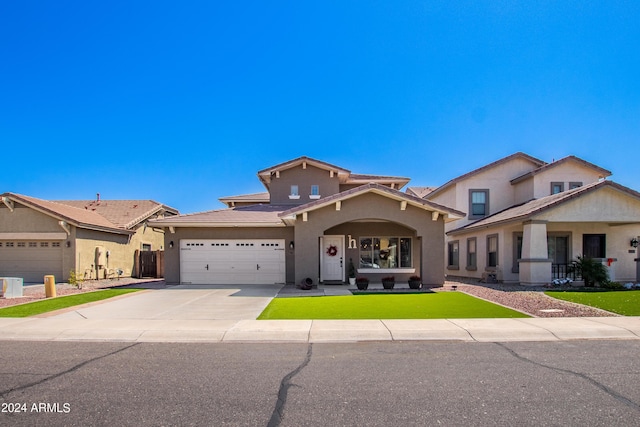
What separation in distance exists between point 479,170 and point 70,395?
75.3 ft

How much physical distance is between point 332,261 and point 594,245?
1288 centimetres

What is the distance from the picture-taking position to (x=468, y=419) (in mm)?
4281

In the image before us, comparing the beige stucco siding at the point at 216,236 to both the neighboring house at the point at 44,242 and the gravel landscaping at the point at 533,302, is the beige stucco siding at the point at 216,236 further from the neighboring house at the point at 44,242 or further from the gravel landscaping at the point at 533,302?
the gravel landscaping at the point at 533,302

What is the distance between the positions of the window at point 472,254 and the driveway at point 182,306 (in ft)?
40.9

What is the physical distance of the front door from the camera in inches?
746

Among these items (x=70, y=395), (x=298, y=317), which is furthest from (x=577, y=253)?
(x=70, y=395)

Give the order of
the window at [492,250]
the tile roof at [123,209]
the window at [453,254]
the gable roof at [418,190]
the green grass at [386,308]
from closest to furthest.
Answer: the green grass at [386,308], the window at [492,250], the window at [453,254], the tile roof at [123,209], the gable roof at [418,190]

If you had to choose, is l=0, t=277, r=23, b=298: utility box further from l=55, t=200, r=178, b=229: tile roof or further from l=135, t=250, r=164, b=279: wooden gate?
l=55, t=200, r=178, b=229: tile roof

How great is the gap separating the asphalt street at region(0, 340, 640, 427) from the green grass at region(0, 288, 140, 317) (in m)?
3.95

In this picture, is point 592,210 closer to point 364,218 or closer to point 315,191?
point 364,218

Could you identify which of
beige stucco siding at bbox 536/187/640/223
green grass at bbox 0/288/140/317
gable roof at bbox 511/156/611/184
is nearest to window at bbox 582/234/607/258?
beige stucco siding at bbox 536/187/640/223

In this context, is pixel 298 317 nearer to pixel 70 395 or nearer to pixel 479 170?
pixel 70 395

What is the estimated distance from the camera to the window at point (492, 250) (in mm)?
20359

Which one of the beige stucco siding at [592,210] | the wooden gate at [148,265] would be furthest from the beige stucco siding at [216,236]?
the beige stucco siding at [592,210]
